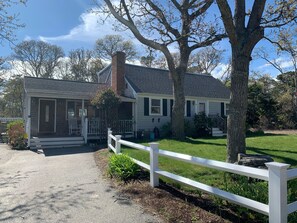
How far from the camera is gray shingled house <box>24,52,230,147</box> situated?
16469 mm

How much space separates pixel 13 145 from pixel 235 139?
42.7ft

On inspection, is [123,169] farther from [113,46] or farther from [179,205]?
[113,46]

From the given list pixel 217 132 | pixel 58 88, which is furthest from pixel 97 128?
pixel 217 132

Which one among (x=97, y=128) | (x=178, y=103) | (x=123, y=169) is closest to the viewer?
(x=123, y=169)

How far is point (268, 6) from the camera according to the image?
971cm

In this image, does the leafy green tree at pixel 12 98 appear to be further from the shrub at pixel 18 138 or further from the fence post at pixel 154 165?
the fence post at pixel 154 165

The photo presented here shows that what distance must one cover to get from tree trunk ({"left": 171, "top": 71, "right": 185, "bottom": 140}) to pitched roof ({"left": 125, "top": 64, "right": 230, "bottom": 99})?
4.09 meters

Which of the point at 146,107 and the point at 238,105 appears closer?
the point at 238,105

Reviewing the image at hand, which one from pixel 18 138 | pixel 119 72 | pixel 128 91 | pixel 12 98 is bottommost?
pixel 18 138

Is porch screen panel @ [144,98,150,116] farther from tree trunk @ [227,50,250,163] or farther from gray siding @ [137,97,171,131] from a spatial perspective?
tree trunk @ [227,50,250,163]

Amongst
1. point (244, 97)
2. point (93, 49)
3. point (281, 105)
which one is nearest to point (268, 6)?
point (244, 97)

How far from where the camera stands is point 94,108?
18703 mm

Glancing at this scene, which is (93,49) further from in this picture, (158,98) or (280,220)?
(280,220)

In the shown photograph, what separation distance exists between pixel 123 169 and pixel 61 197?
1.73 meters
